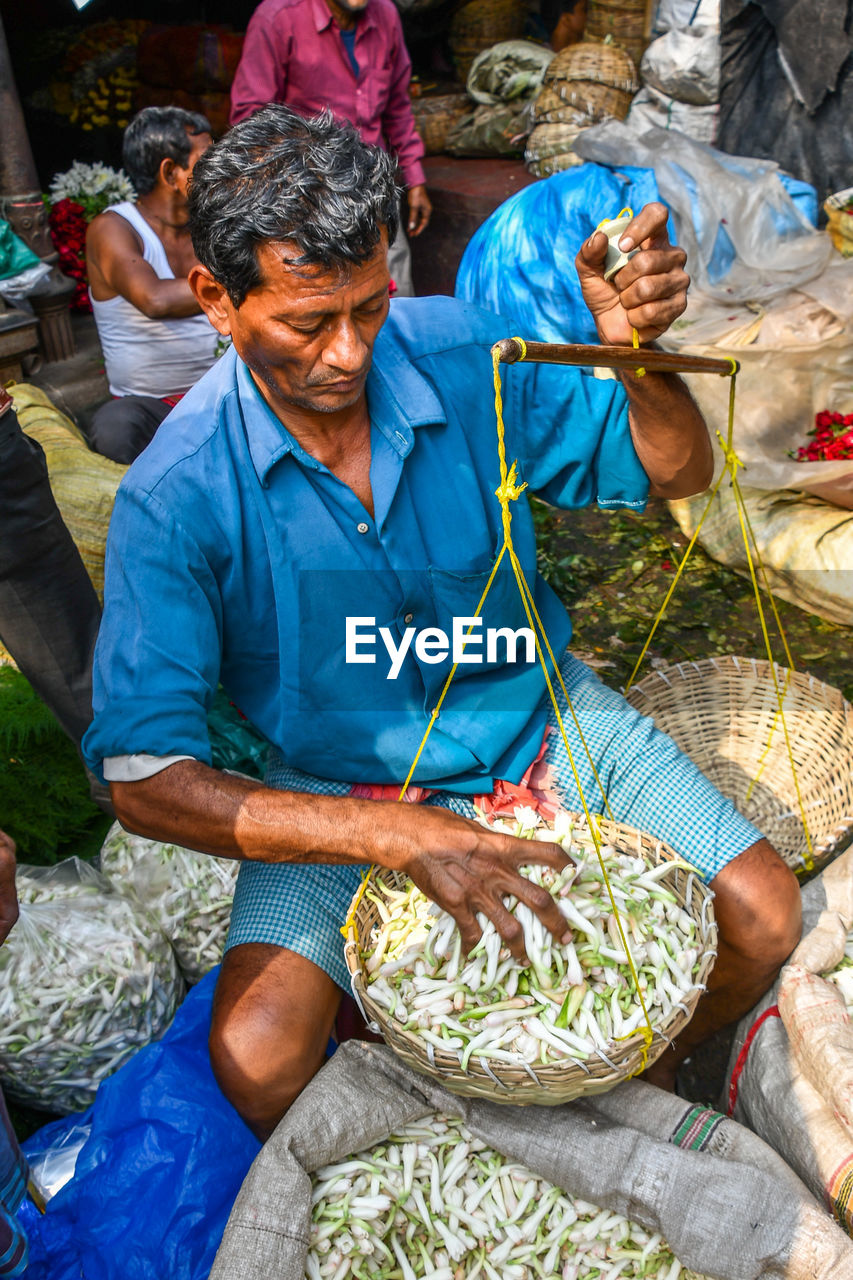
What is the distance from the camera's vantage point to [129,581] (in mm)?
1895

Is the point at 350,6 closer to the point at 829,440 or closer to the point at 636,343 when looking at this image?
the point at 829,440

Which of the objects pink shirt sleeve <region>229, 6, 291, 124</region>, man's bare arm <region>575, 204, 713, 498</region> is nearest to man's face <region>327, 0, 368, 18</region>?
pink shirt sleeve <region>229, 6, 291, 124</region>

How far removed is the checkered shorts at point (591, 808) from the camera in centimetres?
200

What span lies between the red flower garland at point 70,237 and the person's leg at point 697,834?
463 cm

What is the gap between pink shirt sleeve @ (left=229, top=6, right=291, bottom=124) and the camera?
4539 mm

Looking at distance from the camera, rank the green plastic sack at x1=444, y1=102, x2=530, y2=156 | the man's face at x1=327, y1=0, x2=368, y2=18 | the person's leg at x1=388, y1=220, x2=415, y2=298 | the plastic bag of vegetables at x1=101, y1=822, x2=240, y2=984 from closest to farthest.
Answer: the plastic bag of vegetables at x1=101, y1=822, x2=240, y2=984, the man's face at x1=327, y1=0, x2=368, y2=18, the person's leg at x1=388, y1=220, x2=415, y2=298, the green plastic sack at x1=444, y1=102, x2=530, y2=156

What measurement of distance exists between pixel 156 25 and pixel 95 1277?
7.60m

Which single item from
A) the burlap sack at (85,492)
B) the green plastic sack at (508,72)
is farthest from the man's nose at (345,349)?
the green plastic sack at (508,72)

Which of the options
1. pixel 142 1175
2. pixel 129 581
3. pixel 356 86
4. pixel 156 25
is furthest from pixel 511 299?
pixel 156 25

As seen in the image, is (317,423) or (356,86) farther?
(356,86)

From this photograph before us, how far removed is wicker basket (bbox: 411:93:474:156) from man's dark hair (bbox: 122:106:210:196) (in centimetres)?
328

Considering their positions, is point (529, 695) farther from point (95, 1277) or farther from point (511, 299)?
point (511, 299)

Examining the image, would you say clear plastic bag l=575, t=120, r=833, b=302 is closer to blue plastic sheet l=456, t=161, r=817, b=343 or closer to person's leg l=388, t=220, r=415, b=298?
blue plastic sheet l=456, t=161, r=817, b=343

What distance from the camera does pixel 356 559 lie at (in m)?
2.04
